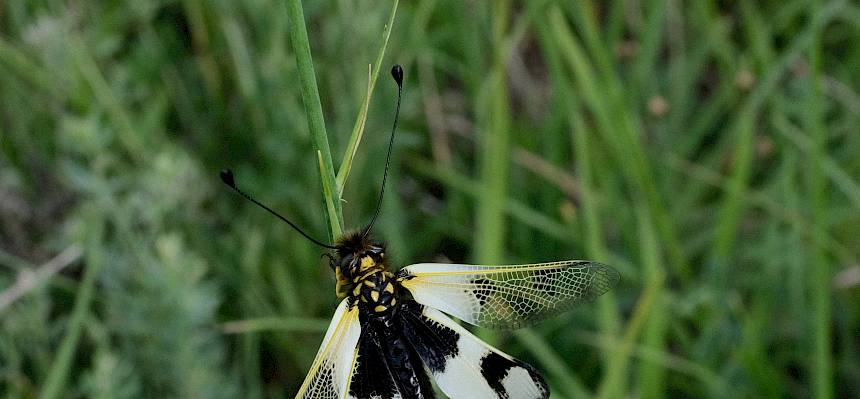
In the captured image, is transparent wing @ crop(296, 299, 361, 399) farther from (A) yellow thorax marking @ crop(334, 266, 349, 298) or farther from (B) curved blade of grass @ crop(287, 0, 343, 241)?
(B) curved blade of grass @ crop(287, 0, 343, 241)

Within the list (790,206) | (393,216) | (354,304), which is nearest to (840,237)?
(790,206)

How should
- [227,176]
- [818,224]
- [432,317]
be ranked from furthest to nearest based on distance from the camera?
[818,224] < [432,317] < [227,176]

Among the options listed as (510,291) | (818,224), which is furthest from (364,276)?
(818,224)

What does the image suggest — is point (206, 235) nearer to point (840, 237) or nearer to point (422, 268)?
point (422, 268)

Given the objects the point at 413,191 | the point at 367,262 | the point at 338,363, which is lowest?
the point at 338,363

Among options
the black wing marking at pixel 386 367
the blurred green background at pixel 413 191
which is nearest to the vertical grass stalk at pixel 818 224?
the blurred green background at pixel 413 191

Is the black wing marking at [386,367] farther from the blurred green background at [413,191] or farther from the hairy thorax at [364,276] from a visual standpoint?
the blurred green background at [413,191]

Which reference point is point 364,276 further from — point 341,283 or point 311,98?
point 311,98
